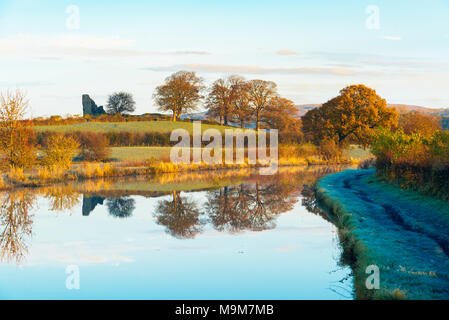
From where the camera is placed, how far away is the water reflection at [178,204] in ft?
41.7

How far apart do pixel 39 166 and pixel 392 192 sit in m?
18.8

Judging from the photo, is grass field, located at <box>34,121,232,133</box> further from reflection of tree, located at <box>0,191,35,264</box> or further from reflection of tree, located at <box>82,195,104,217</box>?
reflection of tree, located at <box>0,191,35,264</box>

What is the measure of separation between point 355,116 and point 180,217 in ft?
99.2

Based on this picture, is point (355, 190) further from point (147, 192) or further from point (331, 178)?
point (147, 192)

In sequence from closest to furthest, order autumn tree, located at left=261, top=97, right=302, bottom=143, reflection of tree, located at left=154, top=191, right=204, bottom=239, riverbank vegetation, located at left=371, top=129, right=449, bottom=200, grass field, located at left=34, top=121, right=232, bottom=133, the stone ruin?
reflection of tree, located at left=154, top=191, right=204, bottom=239 → riverbank vegetation, located at left=371, top=129, right=449, bottom=200 → grass field, located at left=34, top=121, right=232, bottom=133 → autumn tree, located at left=261, top=97, right=302, bottom=143 → the stone ruin

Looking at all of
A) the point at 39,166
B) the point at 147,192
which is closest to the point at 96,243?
Answer: the point at 147,192

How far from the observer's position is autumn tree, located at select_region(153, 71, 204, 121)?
62.5m

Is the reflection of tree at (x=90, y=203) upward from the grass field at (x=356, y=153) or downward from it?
upward

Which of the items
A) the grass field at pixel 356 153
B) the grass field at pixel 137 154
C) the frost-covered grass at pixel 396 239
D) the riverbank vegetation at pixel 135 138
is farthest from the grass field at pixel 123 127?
the frost-covered grass at pixel 396 239

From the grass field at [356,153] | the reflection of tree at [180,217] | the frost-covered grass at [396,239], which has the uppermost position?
the frost-covered grass at [396,239]

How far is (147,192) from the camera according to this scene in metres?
20.5

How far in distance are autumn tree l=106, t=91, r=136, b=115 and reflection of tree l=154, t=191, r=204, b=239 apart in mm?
57683

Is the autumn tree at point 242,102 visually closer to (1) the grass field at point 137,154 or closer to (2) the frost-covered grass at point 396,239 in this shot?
(1) the grass field at point 137,154

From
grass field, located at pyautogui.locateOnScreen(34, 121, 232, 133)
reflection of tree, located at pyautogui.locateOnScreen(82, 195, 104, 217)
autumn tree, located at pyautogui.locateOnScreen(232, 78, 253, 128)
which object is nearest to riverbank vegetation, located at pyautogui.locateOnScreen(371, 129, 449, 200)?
reflection of tree, located at pyautogui.locateOnScreen(82, 195, 104, 217)
